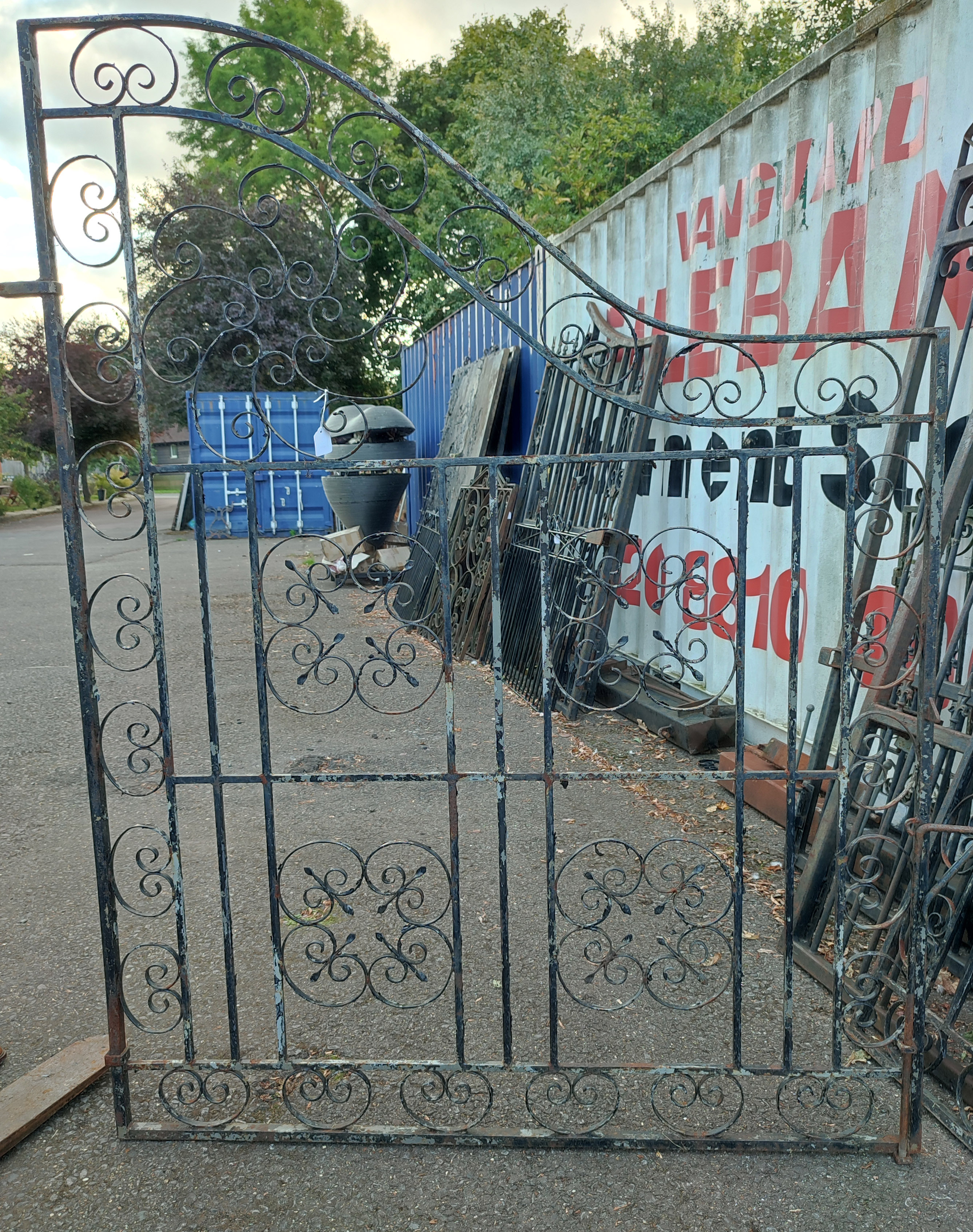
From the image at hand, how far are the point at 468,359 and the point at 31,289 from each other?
853 cm

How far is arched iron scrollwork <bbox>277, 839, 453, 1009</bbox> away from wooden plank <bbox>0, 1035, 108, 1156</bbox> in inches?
23.0

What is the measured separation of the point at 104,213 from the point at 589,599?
3.53m

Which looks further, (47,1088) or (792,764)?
(47,1088)

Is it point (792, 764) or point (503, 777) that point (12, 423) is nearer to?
point (503, 777)

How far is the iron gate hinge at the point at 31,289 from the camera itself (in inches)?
84.4

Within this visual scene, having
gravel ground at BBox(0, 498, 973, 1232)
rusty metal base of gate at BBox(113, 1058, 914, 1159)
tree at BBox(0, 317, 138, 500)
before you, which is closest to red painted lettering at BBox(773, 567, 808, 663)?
gravel ground at BBox(0, 498, 973, 1232)

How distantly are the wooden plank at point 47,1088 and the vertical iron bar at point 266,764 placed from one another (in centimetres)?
58

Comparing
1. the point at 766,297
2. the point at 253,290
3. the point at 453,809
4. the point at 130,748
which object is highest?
the point at 766,297

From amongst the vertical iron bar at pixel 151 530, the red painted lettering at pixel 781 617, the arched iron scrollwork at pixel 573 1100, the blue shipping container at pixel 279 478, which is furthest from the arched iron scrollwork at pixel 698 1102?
the blue shipping container at pixel 279 478

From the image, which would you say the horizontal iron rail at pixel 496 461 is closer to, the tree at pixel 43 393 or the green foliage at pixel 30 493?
the tree at pixel 43 393

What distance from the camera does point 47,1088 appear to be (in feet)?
A: 8.26

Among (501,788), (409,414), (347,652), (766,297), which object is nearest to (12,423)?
(409,414)

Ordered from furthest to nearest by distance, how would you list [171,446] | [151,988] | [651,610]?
[171,446] < [651,610] < [151,988]

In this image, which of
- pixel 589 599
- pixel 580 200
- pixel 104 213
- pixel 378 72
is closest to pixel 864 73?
pixel 589 599
